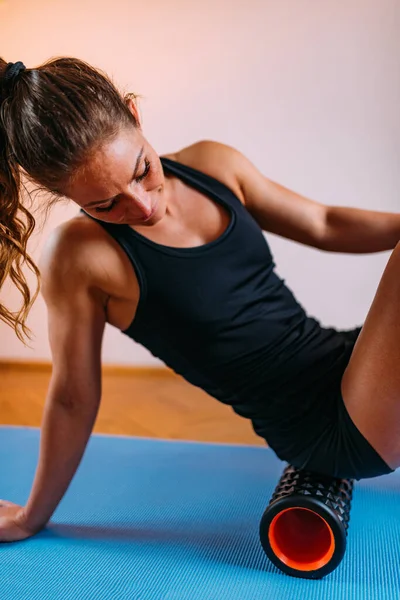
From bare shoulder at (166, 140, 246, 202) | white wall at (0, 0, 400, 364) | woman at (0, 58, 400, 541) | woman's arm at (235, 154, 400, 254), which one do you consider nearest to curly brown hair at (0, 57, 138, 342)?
woman at (0, 58, 400, 541)

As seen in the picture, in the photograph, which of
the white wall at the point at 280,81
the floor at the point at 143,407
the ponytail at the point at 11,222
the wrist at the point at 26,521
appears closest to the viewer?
the ponytail at the point at 11,222

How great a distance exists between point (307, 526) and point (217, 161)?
79cm

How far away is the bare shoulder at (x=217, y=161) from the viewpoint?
146cm

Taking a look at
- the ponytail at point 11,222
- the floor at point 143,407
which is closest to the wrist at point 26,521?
the ponytail at point 11,222

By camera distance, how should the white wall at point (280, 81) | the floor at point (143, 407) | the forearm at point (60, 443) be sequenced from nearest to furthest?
the forearm at point (60, 443) < the floor at point (143, 407) < the white wall at point (280, 81)

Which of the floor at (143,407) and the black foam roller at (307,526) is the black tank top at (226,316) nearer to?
the black foam roller at (307,526)

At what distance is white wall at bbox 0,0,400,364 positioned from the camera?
2717 mm

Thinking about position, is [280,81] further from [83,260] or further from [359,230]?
[83,260]

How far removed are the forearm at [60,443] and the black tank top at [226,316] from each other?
20 cm

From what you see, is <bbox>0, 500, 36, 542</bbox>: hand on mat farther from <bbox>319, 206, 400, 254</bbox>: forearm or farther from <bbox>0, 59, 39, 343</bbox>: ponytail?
<bbox>319, 206, 400, 254</bbox>: forearm

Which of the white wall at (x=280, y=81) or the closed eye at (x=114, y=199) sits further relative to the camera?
the white wall at (x=280, y=81)

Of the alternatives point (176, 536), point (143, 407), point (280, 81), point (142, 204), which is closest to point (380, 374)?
point (142, 204)

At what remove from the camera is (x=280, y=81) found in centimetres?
280

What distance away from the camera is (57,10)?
117 inches
